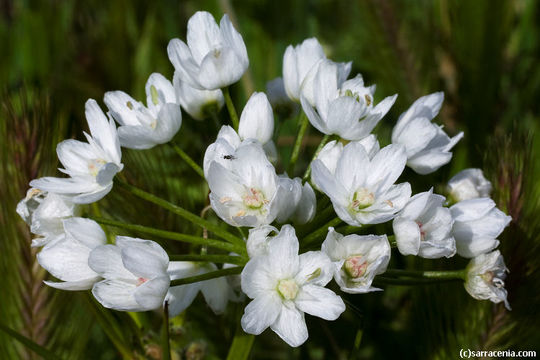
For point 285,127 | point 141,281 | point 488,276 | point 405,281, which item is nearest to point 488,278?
point 488,276

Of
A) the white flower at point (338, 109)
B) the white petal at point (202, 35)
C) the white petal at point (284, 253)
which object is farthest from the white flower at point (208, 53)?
the white petal at point (284, 253)

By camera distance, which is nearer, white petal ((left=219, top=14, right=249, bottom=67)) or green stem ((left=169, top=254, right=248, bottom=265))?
green stem ((left=169, top=254, right=248, bottom=265))

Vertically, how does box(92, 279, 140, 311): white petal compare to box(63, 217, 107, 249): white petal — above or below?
below

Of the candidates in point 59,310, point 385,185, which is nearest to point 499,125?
point 385,185

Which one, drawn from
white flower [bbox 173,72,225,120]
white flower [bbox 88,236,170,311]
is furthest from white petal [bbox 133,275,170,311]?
white flower [bbox 173,72,225,120]

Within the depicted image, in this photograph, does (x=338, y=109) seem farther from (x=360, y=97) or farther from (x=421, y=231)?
(x=421, y=231)

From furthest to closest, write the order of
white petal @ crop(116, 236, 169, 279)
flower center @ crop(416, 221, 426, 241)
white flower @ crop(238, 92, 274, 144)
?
white flower @ crop(238, 92, 274, 144), flower center @ crop(416, 221, 426, 241), white petal @ crop(116, 236, 169, 279)

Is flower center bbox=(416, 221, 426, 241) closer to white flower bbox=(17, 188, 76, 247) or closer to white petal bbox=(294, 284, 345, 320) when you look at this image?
white petal bbox=(294, 284, 345, 320)

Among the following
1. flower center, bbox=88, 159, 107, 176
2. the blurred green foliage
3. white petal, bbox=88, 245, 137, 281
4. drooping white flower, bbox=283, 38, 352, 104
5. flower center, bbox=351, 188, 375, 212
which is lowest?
the blurred green foliage
